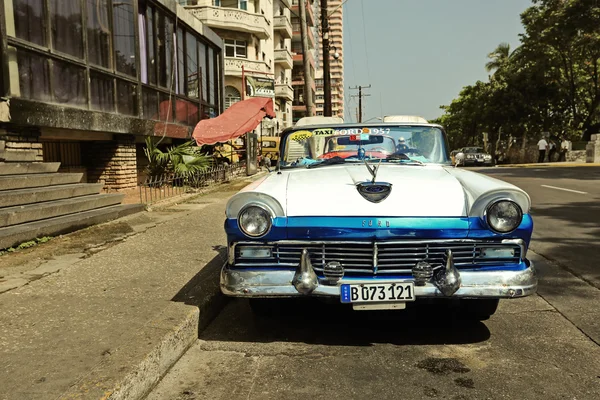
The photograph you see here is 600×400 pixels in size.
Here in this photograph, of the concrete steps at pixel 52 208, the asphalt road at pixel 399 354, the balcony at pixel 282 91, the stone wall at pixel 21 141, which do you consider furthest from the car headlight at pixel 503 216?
the balcony at pixel 282 91

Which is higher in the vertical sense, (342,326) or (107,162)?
(107,162)

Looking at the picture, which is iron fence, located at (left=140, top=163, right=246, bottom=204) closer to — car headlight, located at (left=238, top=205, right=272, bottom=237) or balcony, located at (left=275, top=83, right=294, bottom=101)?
car headlight, located at (left=238, top=205, right=272, bottom=237)

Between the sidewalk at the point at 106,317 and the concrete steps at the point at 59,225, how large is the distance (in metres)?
0.22

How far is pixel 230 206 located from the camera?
341cm

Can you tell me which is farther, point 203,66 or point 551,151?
point 551,151

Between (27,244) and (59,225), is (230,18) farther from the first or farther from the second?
(27,244)

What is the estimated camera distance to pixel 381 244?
3.28 metres

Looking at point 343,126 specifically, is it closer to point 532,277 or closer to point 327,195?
point 327,195

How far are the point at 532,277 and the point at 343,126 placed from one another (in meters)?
2.33

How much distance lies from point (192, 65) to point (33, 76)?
879 cm

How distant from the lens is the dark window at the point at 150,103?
504 inches

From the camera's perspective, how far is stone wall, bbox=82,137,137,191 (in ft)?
38.2

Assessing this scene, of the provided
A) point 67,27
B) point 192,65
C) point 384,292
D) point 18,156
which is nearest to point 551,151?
point 192,65

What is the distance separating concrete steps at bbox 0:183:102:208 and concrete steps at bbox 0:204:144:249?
1.02 feet
